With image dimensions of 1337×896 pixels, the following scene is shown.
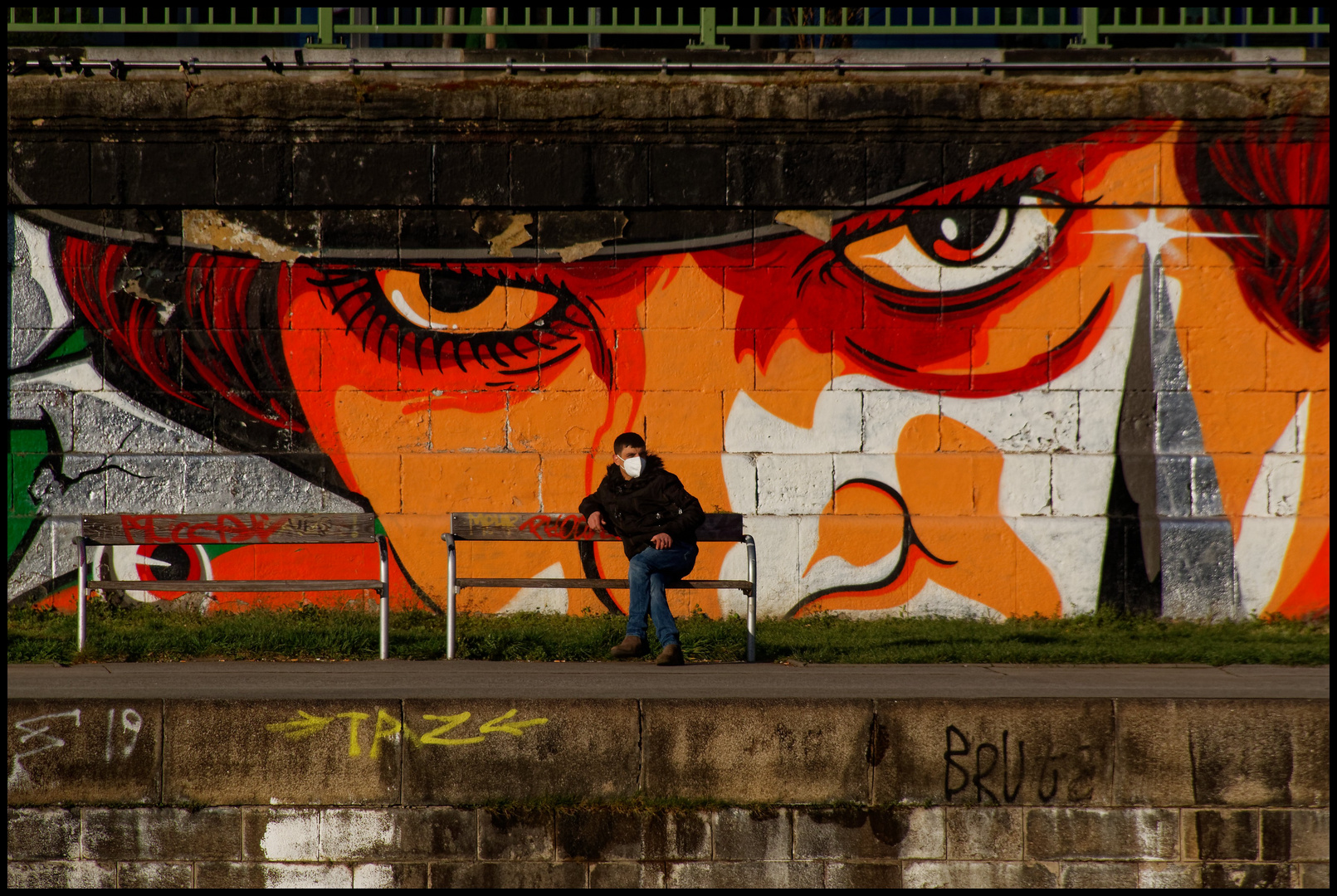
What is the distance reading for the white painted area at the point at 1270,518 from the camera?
25.6 feet

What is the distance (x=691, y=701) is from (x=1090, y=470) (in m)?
4.46

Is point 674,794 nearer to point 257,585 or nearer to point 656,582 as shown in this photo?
point 656,582

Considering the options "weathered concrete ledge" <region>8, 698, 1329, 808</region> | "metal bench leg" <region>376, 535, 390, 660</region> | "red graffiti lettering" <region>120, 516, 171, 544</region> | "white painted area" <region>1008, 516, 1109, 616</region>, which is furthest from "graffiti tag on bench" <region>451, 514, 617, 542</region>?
"white painted area" <region>1008, 516, 1109, 616</region>

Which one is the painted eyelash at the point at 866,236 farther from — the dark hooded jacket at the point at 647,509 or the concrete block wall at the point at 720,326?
the dark hooded jacket at the point at 647,509

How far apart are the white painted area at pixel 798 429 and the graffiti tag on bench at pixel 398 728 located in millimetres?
3765

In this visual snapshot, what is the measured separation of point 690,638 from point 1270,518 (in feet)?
13.9

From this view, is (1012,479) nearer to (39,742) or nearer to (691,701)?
(691,701)

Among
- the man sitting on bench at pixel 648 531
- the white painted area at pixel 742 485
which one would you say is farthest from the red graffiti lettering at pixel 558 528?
the white painted area at pixel 742 485

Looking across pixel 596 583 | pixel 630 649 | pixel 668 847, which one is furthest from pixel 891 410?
pixel 668 847

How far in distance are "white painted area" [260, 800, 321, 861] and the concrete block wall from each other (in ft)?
11.0

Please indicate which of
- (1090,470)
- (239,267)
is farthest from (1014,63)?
(239,267)

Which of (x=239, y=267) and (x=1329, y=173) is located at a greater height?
A: (x=1329, y=173)

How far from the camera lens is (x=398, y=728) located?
14.9ft

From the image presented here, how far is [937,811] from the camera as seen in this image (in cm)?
462
